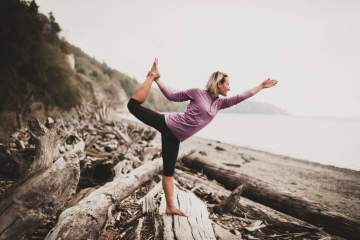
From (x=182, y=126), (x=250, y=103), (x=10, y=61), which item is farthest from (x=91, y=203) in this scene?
(x=250, y=103)

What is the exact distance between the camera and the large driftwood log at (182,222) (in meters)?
3.14

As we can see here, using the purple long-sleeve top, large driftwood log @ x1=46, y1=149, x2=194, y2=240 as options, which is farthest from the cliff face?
the purple long-sleeve top

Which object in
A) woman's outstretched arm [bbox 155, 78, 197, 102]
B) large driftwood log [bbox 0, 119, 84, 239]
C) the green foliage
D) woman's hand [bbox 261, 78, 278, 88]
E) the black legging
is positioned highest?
the green foliage

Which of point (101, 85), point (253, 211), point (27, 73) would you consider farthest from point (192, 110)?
point (101, 85)

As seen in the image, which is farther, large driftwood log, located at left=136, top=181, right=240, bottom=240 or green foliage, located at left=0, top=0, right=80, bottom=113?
green foliage, located at left=0, top=0, right=80, bottom=113

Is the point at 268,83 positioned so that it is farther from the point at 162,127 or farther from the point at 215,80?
the point at 162,127

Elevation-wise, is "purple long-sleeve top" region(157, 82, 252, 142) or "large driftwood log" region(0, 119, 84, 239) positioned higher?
"purple long-sleeve top" region(157, 82, 252, 142)

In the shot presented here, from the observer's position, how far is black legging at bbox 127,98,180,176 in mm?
2951

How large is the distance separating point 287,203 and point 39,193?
180 inches

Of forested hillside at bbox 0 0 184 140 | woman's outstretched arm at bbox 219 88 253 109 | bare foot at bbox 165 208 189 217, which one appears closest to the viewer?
woman's outstretched arm at bbox 219 88 253 109

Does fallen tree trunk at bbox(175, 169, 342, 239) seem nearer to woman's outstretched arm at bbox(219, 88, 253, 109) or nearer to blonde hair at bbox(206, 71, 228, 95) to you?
woman's outstretched arm at bbox(219, 88, 253, 109)

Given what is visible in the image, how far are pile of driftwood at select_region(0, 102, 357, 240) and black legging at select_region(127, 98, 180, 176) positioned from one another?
33.6 inches

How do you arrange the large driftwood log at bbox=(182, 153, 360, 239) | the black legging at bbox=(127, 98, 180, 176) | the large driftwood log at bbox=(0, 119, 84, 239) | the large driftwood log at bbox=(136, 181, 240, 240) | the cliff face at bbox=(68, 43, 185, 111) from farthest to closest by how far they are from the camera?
the cliff face at bbox=(68, 43, 185, 111), the large driftwood log at bbox=(182, 153, 360, 239), the large driftwood log at bbox=(136, 181, 240, 240), the black legging at bbox=(127, 98, 180, 176), the large driftwood log at bbox=(0, 119, 84, 239)

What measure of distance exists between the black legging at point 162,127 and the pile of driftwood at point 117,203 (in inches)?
33.6
